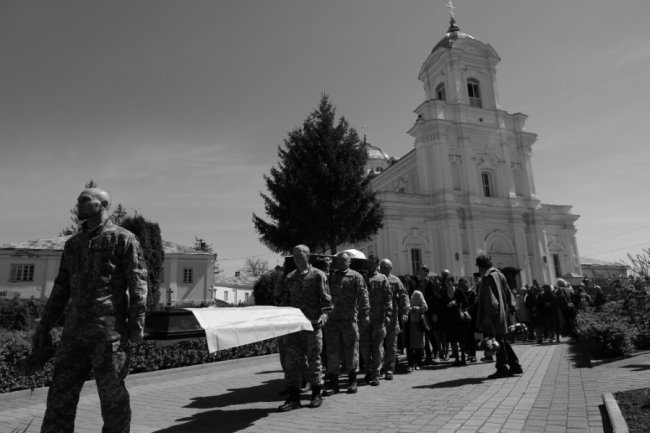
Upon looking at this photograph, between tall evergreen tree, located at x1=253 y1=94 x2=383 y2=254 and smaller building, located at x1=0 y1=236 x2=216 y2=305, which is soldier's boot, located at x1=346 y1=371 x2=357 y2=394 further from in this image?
smaller building, located at x1=0 y1=236 x2=216 y2=305

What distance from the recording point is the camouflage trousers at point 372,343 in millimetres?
7320

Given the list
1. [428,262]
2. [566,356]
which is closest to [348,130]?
[428,262]

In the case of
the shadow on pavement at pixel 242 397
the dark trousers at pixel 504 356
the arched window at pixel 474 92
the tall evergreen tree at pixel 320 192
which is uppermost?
the arched window at pixel 474 92

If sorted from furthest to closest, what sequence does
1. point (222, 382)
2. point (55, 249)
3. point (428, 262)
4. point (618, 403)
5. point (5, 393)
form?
point (55, 249), point (428, 262), point (222, 382), point (5, 393), point (618, 403)

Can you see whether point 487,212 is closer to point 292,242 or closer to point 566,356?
point 292,242

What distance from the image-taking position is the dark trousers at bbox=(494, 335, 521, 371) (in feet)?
23.4

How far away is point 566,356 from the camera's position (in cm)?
950

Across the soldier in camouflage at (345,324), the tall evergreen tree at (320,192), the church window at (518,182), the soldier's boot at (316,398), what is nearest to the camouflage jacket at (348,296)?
the soldier in camouflage at (345,324)

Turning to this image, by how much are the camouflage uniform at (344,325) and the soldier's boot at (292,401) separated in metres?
1.00

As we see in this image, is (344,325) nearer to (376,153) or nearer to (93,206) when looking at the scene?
(93,206)

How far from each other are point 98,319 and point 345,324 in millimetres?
3910

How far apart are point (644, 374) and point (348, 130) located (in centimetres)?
1973

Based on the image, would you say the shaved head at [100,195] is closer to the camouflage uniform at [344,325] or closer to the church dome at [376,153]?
the camouflage uniform at [344,325]

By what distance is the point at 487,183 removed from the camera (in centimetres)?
3803
